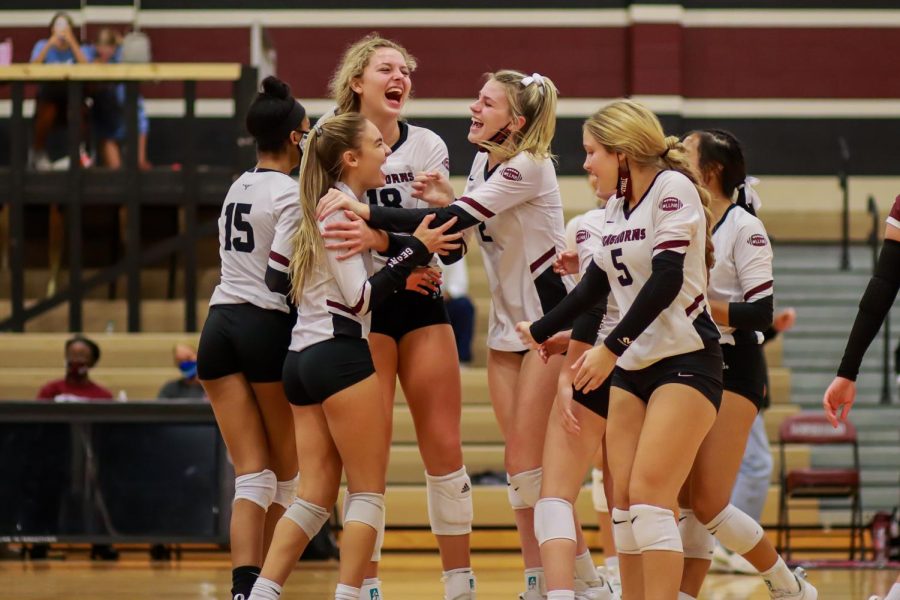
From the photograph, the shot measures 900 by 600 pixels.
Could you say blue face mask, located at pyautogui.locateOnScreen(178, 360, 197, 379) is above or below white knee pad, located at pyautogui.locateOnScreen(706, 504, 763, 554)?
above

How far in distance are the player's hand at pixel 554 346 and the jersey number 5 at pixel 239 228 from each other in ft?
3.46

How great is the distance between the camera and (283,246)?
4.23 meters

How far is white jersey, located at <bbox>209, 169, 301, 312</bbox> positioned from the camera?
14.5ft

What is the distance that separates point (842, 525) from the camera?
29.6ft

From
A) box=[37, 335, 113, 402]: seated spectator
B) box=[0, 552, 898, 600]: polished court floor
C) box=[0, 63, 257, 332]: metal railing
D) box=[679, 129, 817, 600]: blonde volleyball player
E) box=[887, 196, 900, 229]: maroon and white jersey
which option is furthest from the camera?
box=[0, 63, 257, 332]: metal railing

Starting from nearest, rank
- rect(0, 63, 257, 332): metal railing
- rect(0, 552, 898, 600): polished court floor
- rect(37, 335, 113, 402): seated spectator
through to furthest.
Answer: rect(0, 552, 898, 600): polished court floor → rect(37, 335, 113, 402): seated spectator → rect(0, 63, 257, 332): metal railing

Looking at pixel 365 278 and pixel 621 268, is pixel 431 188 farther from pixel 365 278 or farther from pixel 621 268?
pixel 621 268

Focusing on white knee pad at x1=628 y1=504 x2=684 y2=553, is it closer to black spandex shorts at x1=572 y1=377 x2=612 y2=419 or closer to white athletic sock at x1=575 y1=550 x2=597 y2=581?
black spandex shorts at x1=572 y1=377 x2=612 y2=419

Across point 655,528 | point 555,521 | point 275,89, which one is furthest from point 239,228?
point 655,528

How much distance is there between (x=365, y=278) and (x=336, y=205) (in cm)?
25

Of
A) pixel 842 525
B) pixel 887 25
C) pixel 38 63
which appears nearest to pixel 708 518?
pixel 842 525

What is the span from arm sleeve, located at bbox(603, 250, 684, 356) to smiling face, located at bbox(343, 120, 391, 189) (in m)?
0.98

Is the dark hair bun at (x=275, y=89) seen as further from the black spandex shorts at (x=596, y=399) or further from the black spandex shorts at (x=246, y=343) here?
the black spandex shorts at (x=596, y=399)

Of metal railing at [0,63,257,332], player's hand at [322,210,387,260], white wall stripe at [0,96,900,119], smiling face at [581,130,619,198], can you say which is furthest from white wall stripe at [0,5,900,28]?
player's hand at [322,210,387,260]
